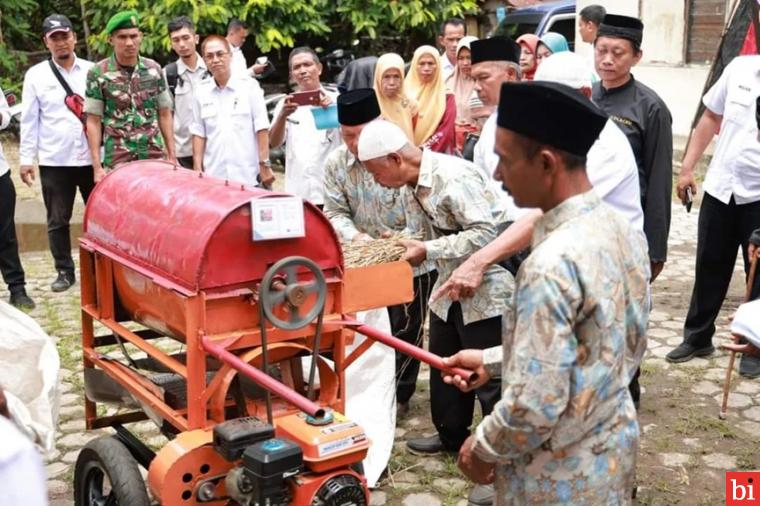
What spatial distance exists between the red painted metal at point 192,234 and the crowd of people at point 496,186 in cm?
66

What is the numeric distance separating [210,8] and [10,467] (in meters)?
13.8

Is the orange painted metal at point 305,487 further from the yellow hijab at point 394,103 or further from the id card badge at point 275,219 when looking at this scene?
the yellow hijab at point 394,103

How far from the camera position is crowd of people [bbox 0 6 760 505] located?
2.18 m

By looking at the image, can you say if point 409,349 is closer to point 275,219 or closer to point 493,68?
point 275,219

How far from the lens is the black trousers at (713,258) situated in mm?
5660

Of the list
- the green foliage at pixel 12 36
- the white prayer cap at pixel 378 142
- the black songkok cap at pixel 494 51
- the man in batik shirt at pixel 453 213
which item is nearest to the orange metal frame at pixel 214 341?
the man in batik shirt at pixel 453 213

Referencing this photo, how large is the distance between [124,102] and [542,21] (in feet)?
25.8

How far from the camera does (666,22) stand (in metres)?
12.3

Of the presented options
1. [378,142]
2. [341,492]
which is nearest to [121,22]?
[378,142]

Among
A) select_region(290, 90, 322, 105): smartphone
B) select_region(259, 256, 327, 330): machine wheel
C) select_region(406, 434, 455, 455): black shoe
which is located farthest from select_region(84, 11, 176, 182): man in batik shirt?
select_region(259, 256, 327, 330): machine wheel

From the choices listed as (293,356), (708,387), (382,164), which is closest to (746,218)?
(708,387)

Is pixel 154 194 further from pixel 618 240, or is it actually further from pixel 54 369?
pixel 618 240

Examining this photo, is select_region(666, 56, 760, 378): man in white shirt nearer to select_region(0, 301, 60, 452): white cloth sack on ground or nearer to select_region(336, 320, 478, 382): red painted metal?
select_region(336, 320, 478, 382): red painted metal

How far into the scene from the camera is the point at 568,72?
388 centimetres
